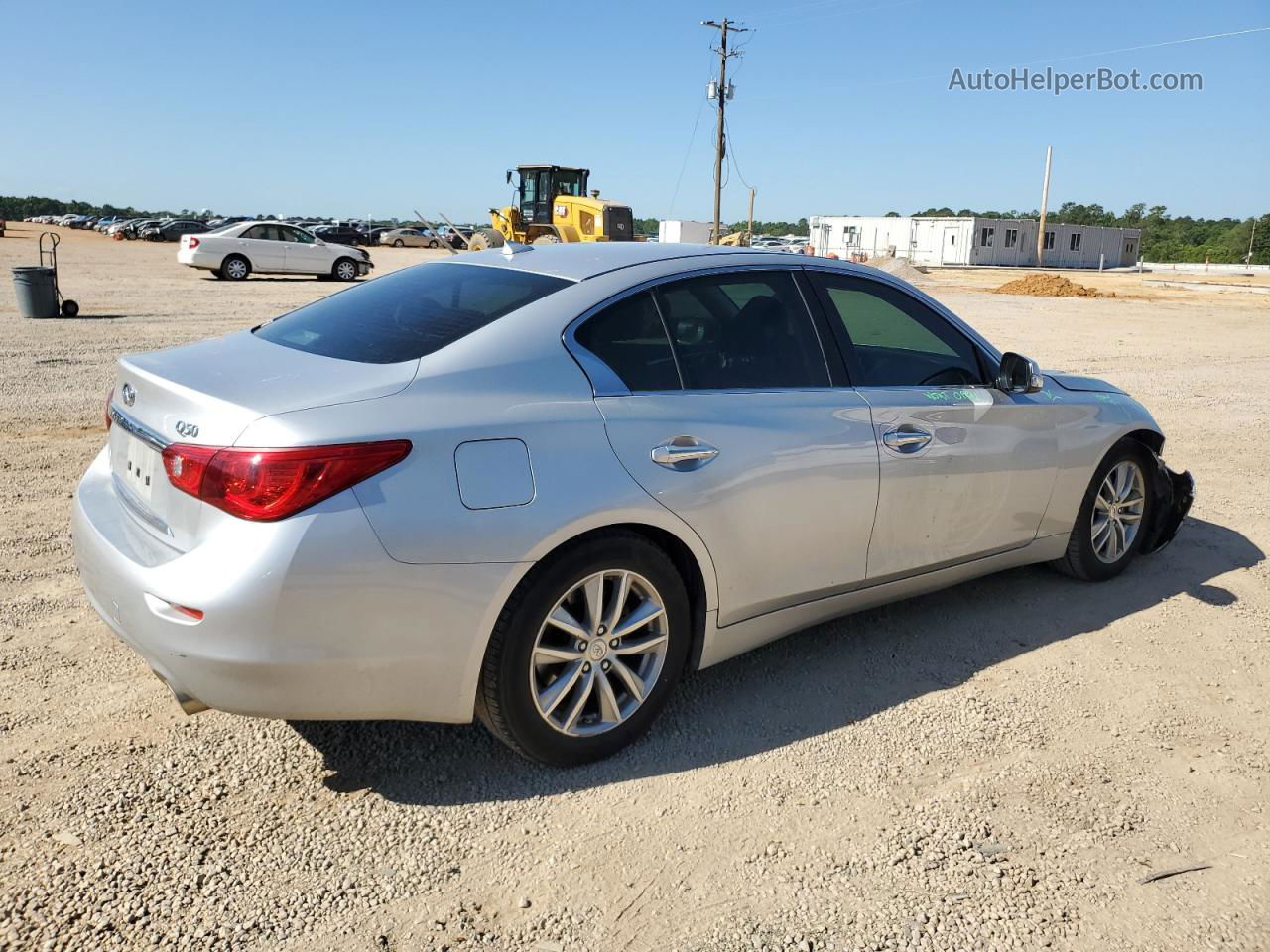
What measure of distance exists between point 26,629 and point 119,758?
1.24 m

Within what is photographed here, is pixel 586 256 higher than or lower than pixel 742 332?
higher

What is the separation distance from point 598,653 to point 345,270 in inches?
1162

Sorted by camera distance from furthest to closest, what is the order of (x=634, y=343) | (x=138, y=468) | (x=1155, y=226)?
(x=1155, y=226)
(x=634, y=343)
(x=138, y=468)

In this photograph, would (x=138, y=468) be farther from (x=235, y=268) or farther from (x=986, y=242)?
(x=986, y=242)

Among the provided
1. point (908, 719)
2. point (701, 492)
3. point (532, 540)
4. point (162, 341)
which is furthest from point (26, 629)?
point (162, 341)

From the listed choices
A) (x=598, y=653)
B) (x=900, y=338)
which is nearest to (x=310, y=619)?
(x=598, y=653)

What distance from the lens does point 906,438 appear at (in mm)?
3975

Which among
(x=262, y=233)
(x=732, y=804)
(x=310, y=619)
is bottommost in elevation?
(x=732, y=804)

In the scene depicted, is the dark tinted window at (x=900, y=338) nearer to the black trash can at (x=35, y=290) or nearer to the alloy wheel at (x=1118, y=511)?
the alloy wheel at (x=1118, y=511)

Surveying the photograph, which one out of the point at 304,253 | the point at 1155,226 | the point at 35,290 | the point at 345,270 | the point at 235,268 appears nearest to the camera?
the point at 35,290

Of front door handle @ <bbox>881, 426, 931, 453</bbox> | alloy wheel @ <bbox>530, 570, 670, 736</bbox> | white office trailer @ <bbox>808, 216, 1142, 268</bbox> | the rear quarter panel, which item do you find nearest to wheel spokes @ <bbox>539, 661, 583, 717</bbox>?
alloy wheel @ <bbox>530, 570, 670, 736</bbox>

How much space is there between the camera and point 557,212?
3466 cm

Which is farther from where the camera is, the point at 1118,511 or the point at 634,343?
the point at 1118,511

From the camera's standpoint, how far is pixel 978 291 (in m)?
34.2
